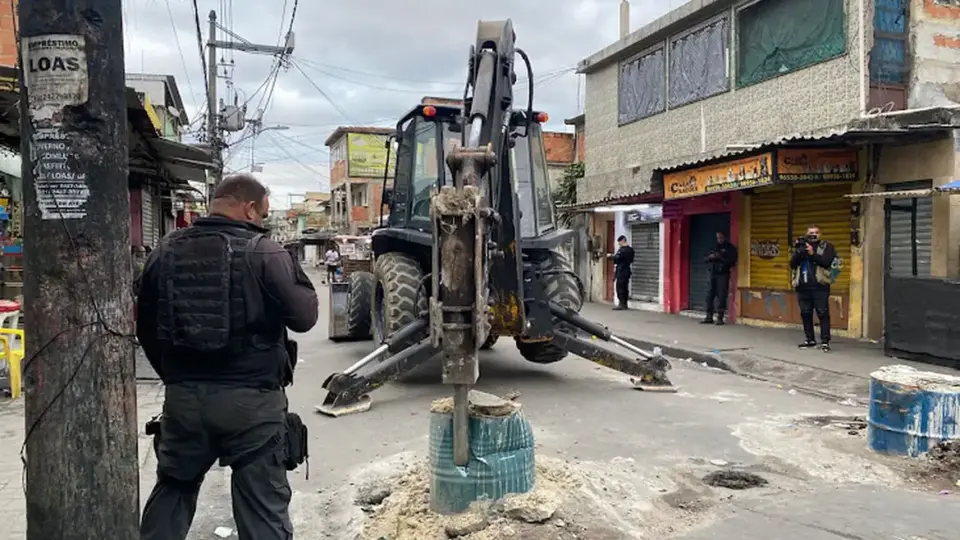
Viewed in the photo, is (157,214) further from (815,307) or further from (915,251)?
(915,251)

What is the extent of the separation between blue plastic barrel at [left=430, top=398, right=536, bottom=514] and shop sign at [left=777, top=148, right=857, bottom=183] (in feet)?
27.4

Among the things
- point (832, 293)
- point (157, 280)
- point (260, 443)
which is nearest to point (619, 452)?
point (260, 443)

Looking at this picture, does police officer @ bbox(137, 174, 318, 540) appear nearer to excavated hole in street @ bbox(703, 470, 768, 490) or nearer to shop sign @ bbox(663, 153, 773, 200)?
excavated hole in street @ bbox(703, 470, 768, 490)

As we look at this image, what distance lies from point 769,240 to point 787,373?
474 centimetres

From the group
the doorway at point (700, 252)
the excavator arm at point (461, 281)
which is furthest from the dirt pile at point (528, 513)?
the doorway at point (700, 252)

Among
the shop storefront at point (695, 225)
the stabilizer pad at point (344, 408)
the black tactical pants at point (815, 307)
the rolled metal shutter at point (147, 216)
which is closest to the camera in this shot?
the stabilizer pad at point (344, 408)

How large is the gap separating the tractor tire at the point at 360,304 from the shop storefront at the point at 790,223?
623 centimetres

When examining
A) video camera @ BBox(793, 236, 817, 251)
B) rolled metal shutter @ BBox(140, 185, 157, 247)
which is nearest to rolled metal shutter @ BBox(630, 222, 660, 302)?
video camera @ BBox(793, 236, 817, 251)

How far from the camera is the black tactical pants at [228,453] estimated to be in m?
3.02

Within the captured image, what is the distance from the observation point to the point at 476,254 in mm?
4094

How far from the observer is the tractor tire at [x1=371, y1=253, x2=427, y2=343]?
26.0 ft

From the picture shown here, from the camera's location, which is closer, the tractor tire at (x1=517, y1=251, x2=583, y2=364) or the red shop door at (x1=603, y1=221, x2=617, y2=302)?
the tractor tire at (x1=517, y1=251, x2=583, y2=364)

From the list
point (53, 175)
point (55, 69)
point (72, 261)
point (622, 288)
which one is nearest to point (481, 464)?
point (72, 261)

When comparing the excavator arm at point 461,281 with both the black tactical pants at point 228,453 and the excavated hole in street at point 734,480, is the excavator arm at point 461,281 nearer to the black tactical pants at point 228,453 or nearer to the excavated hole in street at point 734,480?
the black tactical pants at point 228,453
